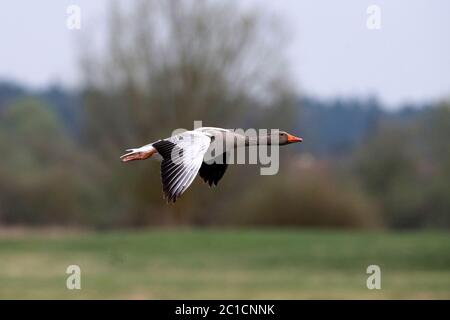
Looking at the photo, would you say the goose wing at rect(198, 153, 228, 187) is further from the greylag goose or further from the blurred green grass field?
the blurred green grass field

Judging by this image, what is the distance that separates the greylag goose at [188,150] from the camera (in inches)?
399

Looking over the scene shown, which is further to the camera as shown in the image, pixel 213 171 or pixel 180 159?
pixel 213 171

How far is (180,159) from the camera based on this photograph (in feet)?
34.7

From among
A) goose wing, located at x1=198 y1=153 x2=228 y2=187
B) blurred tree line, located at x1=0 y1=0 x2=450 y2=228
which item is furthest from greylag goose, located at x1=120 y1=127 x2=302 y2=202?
blurred tree line, located at x1=0 y1=0 x2=450 y2=228

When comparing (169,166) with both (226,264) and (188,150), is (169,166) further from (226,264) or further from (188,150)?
(226,264)

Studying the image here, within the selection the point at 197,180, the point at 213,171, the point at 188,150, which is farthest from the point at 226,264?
the point at 188,150

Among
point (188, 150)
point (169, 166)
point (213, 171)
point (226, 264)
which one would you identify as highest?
point (226, 264)

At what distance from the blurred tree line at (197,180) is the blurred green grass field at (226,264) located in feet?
13.9

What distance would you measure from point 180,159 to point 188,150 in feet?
0.59

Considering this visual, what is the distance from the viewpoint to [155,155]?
447 inches

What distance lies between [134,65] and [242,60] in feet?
16.1

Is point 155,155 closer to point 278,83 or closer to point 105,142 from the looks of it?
point 278,83

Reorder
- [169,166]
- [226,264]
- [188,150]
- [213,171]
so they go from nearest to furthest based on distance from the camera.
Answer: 1. [169,166]
2. [188,150]
3. [213,171]
4. [226,264]
